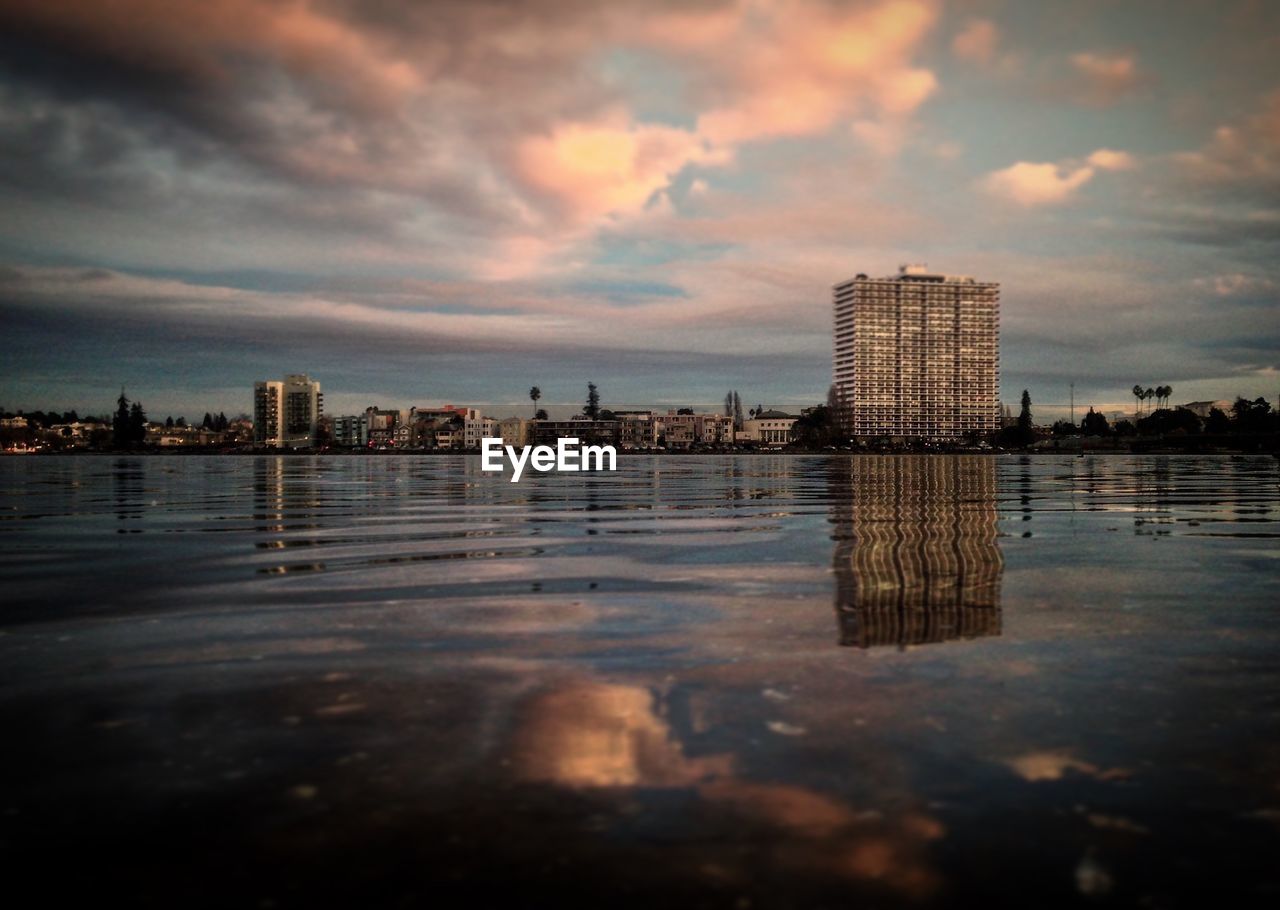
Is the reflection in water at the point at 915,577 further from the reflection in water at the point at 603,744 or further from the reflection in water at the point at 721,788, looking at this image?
the reflection in water at the point at 721,788

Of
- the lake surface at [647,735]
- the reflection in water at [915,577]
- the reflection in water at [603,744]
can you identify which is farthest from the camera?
the reflection in water at [915,577]

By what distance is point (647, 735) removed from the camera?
6.19m

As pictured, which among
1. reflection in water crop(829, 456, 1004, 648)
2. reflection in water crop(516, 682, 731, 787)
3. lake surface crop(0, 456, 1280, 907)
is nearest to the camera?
lake surface crop(0, 456, 1280, 907)

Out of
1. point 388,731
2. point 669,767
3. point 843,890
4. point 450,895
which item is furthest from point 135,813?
point 843,890

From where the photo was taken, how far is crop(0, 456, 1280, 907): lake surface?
4.27 m

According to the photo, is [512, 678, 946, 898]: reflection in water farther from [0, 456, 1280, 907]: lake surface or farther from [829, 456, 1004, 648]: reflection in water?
[829, 456, 1004, 648]: reflection in water

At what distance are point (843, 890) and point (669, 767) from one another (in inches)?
65.7

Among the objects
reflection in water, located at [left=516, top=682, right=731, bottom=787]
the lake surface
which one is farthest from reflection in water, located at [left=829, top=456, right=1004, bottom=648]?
reflection in water, located at [left=516, top=682, right=731, bottom=787]

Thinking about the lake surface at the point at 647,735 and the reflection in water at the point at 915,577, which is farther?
the reflection in water at the point at 915,577

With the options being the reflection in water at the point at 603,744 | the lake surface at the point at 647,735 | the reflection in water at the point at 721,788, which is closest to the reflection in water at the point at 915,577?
the lake surface at the point at 647,735

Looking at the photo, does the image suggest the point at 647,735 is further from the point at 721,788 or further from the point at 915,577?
→ the point at 915,577

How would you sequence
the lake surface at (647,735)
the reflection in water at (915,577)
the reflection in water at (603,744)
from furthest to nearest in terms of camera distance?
the reflection in water at (915,577), the reflection in water at (603,744), the lake surface at (647,735)

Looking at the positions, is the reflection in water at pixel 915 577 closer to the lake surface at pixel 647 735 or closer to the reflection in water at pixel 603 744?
the lake surface at pixel 647 735

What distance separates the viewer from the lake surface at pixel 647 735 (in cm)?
427
